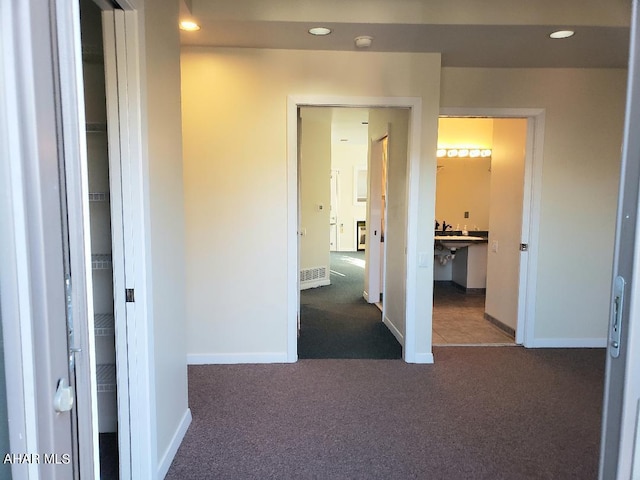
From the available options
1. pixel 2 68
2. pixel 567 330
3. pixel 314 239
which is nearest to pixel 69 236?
pixel 2 68

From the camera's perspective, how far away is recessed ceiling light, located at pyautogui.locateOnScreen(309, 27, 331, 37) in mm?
2867

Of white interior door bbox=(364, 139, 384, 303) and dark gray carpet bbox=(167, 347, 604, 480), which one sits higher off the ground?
white interior door bbox=(364, 139, 384, 303)

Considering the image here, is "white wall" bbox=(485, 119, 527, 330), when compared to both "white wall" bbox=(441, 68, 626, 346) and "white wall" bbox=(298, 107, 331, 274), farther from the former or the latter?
"white wall" bbox=(298, 107, 331, 274)

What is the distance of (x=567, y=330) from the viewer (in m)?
3.94

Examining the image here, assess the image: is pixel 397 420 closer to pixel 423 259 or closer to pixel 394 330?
pixel 423 259

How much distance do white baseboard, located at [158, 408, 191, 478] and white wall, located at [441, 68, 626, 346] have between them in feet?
10.5

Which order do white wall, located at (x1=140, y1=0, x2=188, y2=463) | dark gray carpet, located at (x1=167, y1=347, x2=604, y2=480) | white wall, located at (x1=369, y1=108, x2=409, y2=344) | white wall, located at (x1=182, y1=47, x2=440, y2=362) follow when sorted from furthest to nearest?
white wall, located at (x1=369, y1=108, x2=409, y2=344), white wall, located at (x1=182, y1=47, x2=440, y2=362), dark gray carpet, located at (x1=167, y1=347, x2=604, y2=480), white wall, located at (x1=140, y1=0, x2=188, y2=463)

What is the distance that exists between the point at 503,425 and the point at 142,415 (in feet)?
6.85

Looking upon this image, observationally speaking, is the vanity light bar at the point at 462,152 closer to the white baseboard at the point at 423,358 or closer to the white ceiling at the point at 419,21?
the white ceiling at the point at 419,21

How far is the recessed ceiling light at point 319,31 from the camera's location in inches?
113

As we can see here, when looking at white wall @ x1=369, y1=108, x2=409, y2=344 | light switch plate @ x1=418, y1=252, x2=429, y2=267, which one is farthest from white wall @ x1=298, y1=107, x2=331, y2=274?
light switch plate @ x1=418, y1=252, x2=429, y2=267

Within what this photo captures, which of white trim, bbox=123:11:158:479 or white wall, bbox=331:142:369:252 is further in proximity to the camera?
white wall, bbox=331:142:369:252

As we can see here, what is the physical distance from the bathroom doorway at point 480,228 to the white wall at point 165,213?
2.56 m

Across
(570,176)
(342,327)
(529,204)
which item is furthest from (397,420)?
(570,176)
